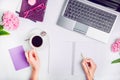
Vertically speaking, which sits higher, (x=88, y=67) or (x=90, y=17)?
(x=90, y=17)

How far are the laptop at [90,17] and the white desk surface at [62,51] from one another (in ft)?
0.07

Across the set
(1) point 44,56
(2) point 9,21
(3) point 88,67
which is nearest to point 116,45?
(3) point 88,67

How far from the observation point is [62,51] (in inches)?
44.9

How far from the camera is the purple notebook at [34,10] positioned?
3.52 feet

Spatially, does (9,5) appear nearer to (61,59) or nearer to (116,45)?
(61,59)

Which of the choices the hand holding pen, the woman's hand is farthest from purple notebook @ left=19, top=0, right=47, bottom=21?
the hand holding pen

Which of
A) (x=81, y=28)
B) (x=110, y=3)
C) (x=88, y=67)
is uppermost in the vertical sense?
(x=110, y=3)

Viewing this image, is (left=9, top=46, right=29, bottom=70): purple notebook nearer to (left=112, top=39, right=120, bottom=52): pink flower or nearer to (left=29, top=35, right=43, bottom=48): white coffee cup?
(left=29, top=35, right=43, bottom=48): white coffee cup

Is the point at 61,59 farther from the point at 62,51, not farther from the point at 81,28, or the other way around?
the point at 81,28

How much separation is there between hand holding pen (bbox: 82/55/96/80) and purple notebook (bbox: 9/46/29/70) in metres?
0.22

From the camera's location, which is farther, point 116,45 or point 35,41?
point 116,45

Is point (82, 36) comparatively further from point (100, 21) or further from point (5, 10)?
point (5, 10)

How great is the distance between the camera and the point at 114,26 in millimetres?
1208

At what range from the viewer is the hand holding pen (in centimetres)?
115
